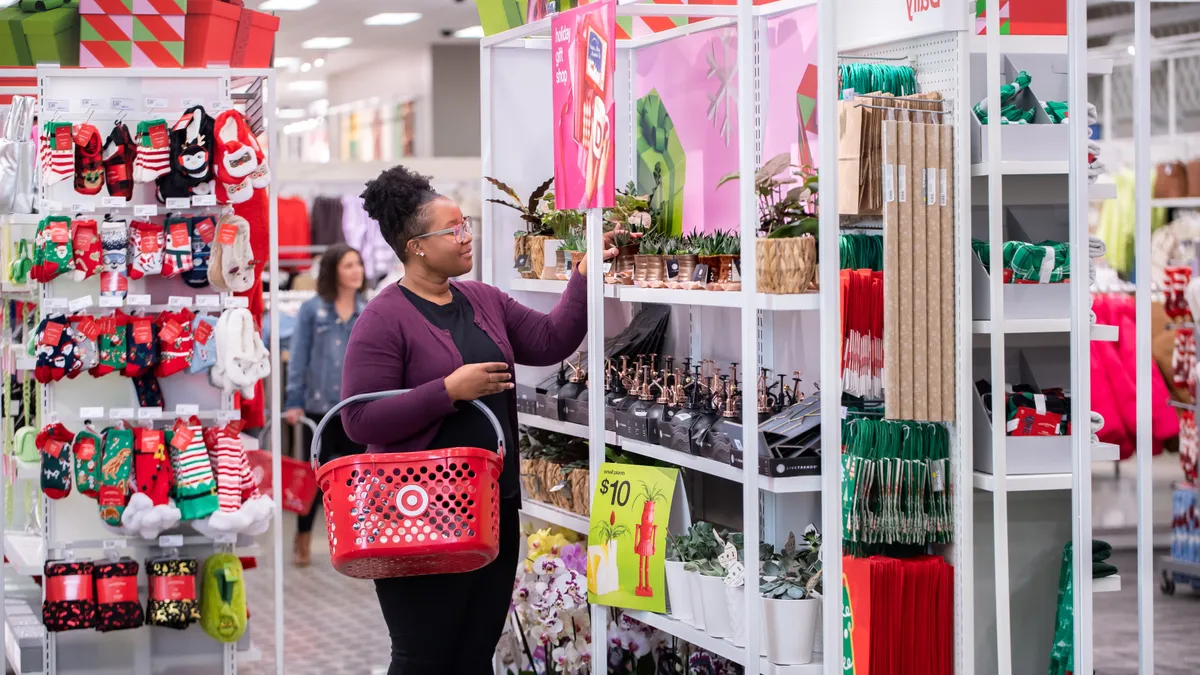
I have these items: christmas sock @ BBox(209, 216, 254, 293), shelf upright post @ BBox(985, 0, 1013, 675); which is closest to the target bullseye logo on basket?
shelf upright post @ BBox(985, 0, 1013, 675)

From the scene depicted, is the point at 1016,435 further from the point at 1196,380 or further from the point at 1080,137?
the point at 1196,380

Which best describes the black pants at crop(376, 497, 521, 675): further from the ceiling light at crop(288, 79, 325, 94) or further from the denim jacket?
the ceiling light at crop(288, 79, 325, 94)

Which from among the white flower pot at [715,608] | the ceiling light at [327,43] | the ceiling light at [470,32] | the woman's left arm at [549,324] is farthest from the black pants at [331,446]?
the ceiling light at [327,43]

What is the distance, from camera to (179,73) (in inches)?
205

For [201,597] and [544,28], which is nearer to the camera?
[544,28]

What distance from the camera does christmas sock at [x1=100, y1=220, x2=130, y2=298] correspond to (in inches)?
197

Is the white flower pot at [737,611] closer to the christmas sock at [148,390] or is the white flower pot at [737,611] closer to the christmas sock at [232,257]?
the christmas sock at [232,257]

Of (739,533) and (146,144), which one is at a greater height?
(146,144)

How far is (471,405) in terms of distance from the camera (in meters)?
Answer: 3.57

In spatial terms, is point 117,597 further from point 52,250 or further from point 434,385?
point 434,385

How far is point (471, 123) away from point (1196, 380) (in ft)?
33.7

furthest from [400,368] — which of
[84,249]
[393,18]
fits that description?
[393,18]

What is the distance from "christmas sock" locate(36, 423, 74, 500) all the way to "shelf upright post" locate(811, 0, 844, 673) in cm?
302

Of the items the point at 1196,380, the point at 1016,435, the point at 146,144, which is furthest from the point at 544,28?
the point at 1196,380
